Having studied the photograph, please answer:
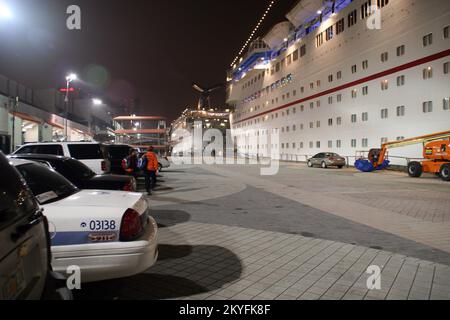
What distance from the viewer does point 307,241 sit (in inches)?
266

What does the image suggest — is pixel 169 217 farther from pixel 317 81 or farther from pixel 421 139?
pixel 317 81

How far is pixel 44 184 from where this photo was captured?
4551 millimetres

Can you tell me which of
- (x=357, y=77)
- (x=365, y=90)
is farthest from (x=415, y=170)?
(x=357, y=77)

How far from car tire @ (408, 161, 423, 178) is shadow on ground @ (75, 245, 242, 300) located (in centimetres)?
2037

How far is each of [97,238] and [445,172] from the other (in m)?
21.4

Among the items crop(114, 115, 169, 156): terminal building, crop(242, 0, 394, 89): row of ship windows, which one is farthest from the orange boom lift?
crop(114, 115, 169, 156): terminal building

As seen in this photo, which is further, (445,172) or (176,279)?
(445,172)

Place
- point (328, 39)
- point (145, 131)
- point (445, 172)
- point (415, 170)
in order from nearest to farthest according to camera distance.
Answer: point (445, 172) → point (415, 170) → point (328, 39) → point (145, 131)

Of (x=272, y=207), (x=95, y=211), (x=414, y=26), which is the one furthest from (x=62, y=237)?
(x=414, y=26)

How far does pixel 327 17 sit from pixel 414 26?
15.9 metres

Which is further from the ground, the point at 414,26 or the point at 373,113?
the point at 414,26

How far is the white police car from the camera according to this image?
3.80 m

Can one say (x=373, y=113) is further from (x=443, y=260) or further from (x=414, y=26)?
(x=443, y=260)

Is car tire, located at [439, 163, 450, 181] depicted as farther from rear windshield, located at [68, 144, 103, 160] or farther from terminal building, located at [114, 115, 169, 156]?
terminal building, located at [114, 115, 169, 156]
